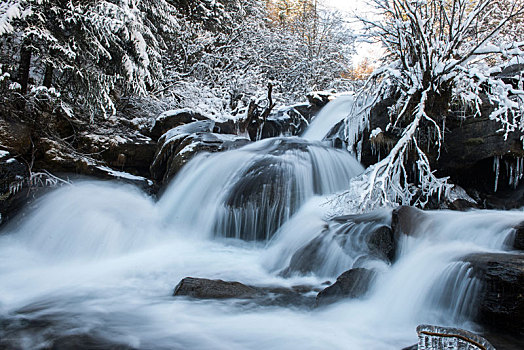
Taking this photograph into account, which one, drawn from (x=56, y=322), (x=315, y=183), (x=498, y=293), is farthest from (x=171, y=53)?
(x=498, y=293)

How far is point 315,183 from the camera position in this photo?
6.83 meters

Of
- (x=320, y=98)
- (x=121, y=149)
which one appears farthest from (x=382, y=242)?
(x=320, y=98)

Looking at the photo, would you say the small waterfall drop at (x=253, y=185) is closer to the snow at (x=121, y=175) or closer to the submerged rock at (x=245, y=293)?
the snow at (x=121, y=175)

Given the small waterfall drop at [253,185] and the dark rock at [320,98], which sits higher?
the dark rock at [320,98]

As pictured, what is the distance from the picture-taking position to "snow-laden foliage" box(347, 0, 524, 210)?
539 cm

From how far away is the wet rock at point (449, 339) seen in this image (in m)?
1.48

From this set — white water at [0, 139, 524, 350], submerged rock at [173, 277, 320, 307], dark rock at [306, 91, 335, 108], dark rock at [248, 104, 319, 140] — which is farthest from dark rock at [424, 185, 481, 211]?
dark rock at [306, 91, 335, 108]

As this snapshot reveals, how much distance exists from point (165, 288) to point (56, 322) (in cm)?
119

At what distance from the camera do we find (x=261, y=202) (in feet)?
19.8

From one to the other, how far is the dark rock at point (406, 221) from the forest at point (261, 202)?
0.12ft

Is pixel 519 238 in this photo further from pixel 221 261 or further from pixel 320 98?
pixel 320 98

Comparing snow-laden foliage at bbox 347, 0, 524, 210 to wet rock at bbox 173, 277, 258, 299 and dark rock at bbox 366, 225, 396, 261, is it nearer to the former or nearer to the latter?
dark rock at bbox 366, 225, 396, 261

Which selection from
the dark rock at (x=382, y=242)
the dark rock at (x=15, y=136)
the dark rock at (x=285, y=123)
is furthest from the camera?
the dark rock at (x=285, y=123)

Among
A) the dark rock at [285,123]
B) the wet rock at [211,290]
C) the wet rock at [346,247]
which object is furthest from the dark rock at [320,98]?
the wet rock at [211,290]
